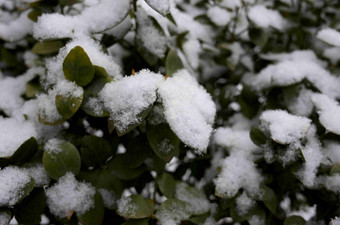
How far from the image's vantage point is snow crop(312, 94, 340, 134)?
0.83 meters

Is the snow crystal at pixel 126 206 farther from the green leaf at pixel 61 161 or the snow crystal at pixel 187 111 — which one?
the snow crystal at pixel 187 111

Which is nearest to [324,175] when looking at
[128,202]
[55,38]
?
[128,202]

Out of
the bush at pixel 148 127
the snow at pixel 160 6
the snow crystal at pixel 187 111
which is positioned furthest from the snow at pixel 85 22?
the snow crystal at pixel 187 111

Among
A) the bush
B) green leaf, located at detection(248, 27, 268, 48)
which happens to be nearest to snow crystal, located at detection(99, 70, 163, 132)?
the bush

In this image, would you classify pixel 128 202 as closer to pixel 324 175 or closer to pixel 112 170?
pixel 112 170

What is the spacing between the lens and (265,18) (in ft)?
3.85

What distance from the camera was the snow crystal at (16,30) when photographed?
110 centimetres

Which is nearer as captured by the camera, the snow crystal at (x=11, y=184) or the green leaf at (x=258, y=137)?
the snow crystal at (x=11, y=184)

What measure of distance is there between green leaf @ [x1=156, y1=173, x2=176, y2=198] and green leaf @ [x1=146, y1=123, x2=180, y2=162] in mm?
175

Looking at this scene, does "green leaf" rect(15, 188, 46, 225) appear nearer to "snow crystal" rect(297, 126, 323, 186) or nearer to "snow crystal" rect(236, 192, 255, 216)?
"snow crystal" rect(236, 192, 255, 216)

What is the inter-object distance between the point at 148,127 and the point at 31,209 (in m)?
0.35

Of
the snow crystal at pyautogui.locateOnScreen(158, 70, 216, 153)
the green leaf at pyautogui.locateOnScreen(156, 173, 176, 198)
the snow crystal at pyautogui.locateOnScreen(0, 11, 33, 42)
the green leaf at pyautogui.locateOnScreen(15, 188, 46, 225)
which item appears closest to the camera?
the snow crystal at pyautogui.locateOnScreen(158, 70, 216, 153)

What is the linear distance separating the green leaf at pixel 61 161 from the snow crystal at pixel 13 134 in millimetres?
79

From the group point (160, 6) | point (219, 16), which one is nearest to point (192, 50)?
point (219, 16)
